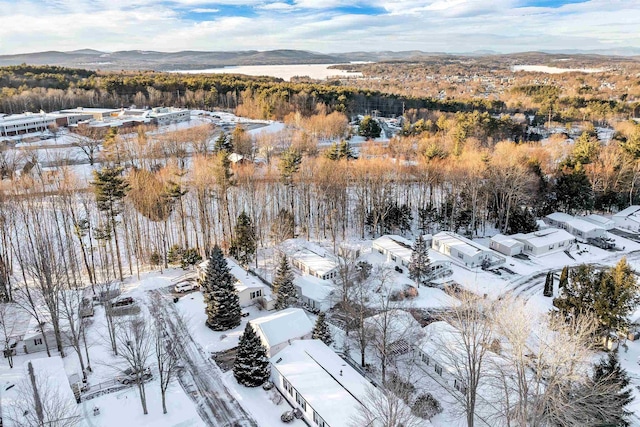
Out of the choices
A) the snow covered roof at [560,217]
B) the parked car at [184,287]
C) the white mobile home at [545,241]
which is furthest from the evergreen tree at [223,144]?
the snow covered roof at [560,217]

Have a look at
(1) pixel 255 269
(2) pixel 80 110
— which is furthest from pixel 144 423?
(2) pixel 80 110

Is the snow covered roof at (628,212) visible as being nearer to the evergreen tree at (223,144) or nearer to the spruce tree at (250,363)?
the spruce tree at (250,363)

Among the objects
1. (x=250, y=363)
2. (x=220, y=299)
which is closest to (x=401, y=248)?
(x=220, y=299)

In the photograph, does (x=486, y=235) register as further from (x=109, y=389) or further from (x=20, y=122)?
(x=20, y=122)

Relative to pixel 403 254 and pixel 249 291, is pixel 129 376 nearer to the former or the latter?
pixel 249 291

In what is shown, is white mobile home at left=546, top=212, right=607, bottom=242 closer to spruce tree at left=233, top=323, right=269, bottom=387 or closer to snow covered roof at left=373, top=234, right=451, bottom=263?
snow covered roof at left=373, top=234, right=451, bottom=263

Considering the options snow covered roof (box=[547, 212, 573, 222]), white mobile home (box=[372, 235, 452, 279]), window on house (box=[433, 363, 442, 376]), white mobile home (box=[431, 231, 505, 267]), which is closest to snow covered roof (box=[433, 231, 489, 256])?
white mobile home (box=[431, 231, 505, 267])
